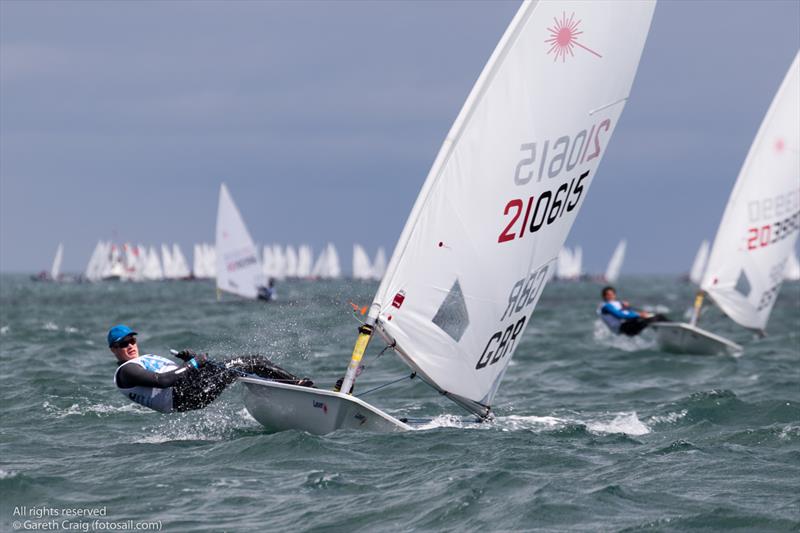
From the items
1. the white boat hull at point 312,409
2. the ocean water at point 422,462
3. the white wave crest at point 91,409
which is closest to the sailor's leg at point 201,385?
the white boat hull at point 312,409

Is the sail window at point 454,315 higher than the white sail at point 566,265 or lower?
higher

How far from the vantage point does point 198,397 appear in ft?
33.3

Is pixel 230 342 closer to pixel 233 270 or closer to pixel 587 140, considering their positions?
pixel 587 140

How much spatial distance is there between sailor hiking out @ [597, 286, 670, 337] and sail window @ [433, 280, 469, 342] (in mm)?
Result: 10894

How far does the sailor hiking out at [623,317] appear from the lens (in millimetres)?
20500

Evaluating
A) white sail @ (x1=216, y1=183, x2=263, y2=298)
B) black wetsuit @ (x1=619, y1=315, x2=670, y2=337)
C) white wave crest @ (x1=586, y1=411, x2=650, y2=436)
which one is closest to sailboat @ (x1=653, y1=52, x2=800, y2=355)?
black wetsuit @ (x1=619, y1=315, x2=670, y2=337)

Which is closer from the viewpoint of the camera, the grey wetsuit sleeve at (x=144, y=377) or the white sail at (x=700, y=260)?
Result: the grey wetsuit sleeve at (x=144, y=377)

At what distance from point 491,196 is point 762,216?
11.9 m

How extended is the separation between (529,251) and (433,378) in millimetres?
1496

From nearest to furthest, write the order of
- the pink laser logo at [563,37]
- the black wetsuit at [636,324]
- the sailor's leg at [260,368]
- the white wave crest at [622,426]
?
the pink laser logo at [563,37] < the sailor's leg at [260,368] < the white wave crest at [622,426] < the black wetsuit at [636,324]

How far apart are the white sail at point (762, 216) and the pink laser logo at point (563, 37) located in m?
11.5

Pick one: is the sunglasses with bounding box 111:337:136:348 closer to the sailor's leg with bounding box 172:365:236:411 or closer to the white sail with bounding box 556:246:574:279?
the sailor's leg with bounding box 172:365:236:411

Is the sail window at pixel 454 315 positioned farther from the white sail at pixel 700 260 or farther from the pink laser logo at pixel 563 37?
the white sail at pixel 700 260

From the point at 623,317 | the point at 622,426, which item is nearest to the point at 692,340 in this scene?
the point at 623,317
